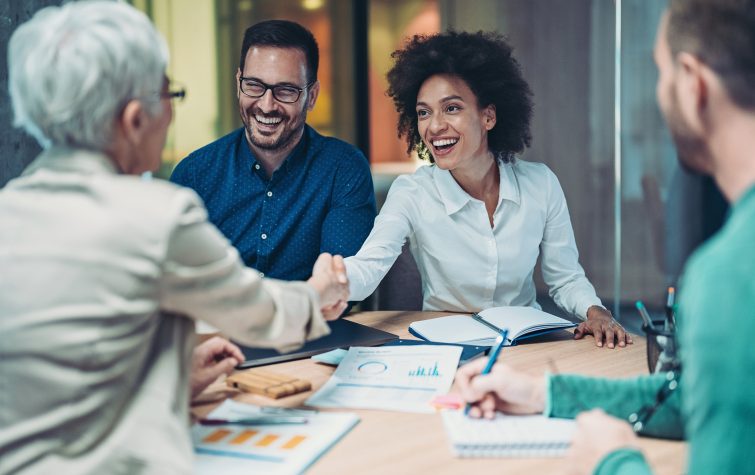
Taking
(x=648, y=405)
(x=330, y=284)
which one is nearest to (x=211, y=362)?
(x=330, y=284)

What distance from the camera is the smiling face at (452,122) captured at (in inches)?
99.0

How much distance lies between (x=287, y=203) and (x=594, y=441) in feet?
6.05

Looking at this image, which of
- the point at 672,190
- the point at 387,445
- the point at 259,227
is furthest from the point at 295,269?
the point at 672,190

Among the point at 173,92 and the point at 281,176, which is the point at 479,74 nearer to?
the point at 281,176

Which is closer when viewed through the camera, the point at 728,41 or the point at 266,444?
the point at 728,41

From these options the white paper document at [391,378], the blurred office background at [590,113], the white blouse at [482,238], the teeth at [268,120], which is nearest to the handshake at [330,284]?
the white paper document at [391,378]

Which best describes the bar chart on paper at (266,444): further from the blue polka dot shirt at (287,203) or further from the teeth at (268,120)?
the teeth at (268,120)

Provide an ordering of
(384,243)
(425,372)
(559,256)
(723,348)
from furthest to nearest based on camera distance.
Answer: (559,256)
(384,243)
(425,372)
(723,348)

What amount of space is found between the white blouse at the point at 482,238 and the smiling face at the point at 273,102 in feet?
1.50

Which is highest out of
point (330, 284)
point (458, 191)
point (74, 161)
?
point (74, 161)

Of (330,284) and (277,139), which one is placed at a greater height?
(277,139)

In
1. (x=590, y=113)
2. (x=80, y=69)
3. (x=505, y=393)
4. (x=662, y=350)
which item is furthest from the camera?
(x=590, y=113)

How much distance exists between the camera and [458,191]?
99.2 inches

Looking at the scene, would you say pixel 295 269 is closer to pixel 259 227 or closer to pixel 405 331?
pixel 259 227
